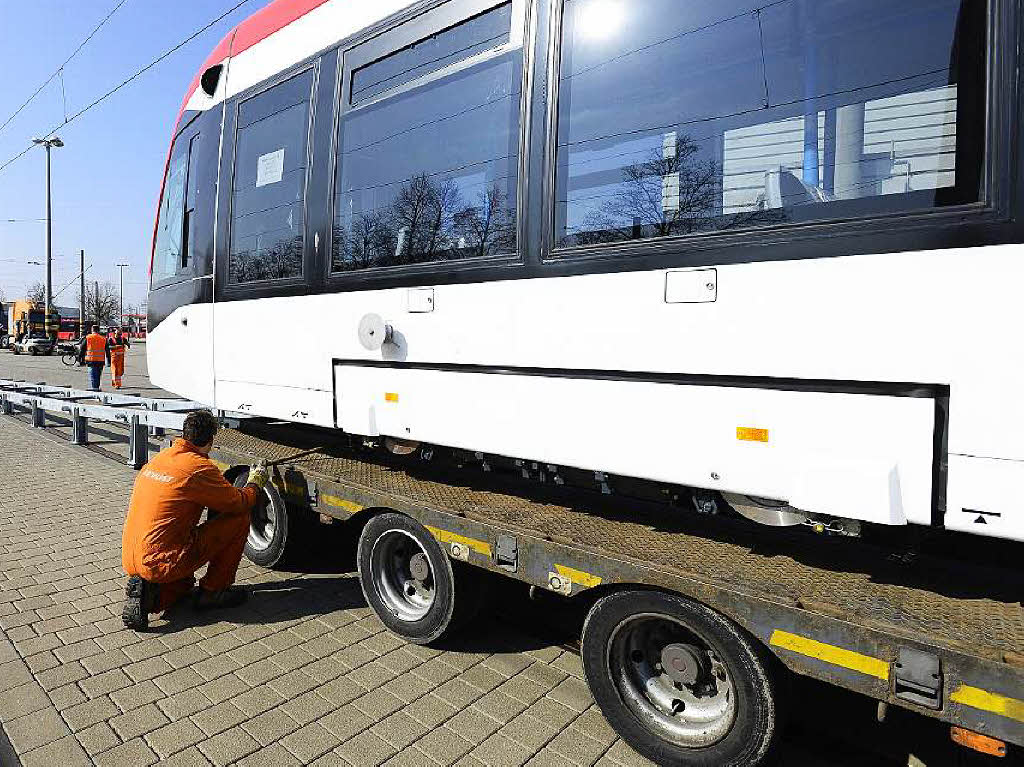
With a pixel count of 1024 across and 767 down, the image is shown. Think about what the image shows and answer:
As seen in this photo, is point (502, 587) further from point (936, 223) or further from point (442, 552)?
point (936, 223)

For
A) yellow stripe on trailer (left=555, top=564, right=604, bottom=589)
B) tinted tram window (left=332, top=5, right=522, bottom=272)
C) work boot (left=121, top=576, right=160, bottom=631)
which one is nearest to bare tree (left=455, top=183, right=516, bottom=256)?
tinted tram window (left=332, top=5, right=522, bottom=272)

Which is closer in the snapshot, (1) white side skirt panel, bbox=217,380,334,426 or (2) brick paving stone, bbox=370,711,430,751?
(2) brick paving stone, bbox=370,711,430,751

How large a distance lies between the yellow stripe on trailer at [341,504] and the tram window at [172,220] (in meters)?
2.35

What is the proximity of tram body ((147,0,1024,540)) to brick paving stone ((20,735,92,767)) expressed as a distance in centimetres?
180

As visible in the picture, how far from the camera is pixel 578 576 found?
9.37 ft

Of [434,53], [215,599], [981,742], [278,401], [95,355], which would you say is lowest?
[215,599]

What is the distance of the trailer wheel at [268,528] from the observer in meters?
4.79

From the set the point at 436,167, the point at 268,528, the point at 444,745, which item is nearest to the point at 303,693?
the point at 444,745

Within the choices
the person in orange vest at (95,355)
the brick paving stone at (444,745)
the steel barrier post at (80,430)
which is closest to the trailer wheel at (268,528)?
the brick paving stone at (444,745)

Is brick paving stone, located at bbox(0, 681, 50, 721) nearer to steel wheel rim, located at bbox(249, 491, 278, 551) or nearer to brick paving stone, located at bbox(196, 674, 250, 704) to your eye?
brick paving stone, located at bbox(196, 674, 250, 704)

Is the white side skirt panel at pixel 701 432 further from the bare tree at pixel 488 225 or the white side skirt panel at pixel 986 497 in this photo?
the bare tree at pixel 488 225

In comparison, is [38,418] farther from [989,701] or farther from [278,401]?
[989,701]

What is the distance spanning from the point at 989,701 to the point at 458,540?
212 centimetres

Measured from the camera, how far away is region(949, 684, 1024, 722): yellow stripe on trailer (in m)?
1.88
